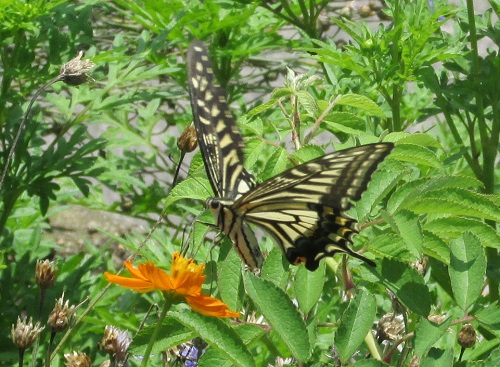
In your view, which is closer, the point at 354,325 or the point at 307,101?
the point at 354,325

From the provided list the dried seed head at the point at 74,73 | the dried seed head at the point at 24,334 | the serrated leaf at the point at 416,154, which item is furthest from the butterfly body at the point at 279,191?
the dried seed head at the point at 24,334

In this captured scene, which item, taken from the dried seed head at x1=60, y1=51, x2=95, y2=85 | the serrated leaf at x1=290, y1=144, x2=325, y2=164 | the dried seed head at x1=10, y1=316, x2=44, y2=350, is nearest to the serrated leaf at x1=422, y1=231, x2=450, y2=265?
the serrated leaf at x1=290, y1=144, x2=325, y2=164

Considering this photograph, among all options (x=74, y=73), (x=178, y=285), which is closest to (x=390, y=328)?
(x=178, y=285)

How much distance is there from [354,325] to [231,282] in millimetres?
253

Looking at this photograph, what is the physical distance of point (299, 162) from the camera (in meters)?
1.38

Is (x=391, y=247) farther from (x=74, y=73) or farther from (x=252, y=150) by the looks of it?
(x=74, y=73)

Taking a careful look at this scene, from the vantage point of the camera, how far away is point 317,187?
136cm

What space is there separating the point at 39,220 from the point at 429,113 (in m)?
1.23

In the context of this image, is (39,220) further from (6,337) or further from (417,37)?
(417,37)

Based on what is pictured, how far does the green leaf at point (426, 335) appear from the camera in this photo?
1.01m

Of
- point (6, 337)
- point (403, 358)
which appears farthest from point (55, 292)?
point (403, 358)

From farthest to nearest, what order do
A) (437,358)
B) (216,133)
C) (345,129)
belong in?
1. (216,133)
2. (345,129)
3. (437,358)

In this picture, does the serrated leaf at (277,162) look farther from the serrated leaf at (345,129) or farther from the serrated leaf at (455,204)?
the serrated leaf at (455,204)

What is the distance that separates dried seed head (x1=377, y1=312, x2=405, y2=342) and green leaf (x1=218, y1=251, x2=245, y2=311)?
0.23 metres
